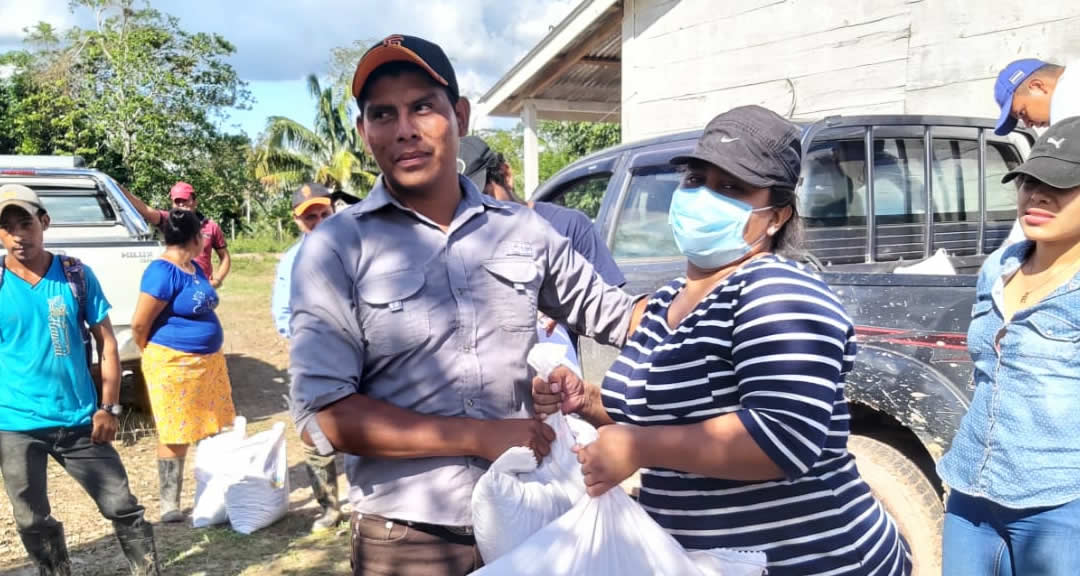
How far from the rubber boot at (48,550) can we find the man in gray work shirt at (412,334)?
9.14 feet

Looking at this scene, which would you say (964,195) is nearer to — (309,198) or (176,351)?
(309,198)

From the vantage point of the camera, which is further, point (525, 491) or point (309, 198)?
point (309, 198)

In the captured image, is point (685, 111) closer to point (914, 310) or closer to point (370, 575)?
point (914, 310)

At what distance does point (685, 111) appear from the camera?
7.39m

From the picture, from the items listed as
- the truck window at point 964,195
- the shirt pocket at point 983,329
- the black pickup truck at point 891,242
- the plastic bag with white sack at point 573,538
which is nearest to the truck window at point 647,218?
the black pickup truck at point 891,242

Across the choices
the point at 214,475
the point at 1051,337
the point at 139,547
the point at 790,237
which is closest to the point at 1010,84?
the point at 1051,337

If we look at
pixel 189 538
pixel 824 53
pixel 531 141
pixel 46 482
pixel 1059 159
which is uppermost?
pixel 824 53

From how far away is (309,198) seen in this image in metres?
5.12

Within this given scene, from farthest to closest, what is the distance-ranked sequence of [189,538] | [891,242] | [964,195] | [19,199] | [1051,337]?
[189,538]
[964,195]
[891,242]
[19,199]
[1051,337]

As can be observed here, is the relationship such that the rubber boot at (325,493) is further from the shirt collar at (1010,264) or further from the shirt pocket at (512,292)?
the shirt collar at (1010,264)

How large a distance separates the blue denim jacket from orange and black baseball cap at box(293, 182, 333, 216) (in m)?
3.92

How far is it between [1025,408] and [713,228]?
113cm

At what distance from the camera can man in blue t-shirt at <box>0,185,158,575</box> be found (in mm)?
3541

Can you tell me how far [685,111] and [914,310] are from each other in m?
4.84
